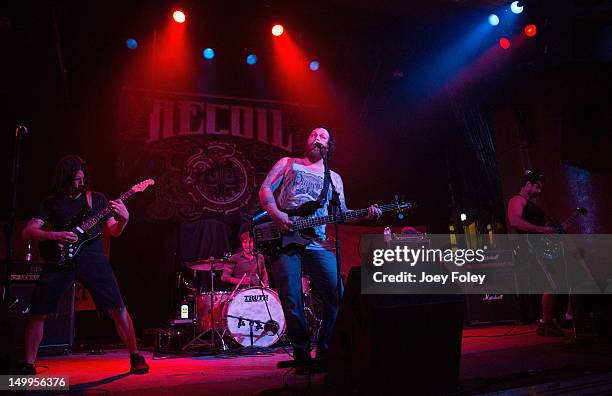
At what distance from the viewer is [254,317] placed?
6871mm

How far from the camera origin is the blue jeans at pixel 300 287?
400 cm

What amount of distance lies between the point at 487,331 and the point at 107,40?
795 centimetres

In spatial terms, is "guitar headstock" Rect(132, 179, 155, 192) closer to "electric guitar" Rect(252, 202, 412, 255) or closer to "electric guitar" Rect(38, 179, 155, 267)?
"electric guitar" Rect(38, 179, 155, 267)

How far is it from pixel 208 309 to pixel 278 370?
281 centimetres

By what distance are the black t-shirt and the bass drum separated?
2554mm

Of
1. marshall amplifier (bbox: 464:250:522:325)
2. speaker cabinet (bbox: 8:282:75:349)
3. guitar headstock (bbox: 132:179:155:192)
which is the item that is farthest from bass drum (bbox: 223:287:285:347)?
marshall amplifier (bbox: 464:250:522:325)

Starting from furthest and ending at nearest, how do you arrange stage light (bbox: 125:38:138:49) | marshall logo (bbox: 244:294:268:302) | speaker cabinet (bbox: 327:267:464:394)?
stage light (bbox: 125:38:138:49)
marshall logo (bbox: 244:294:268:302)
speaker cabinet (bbox: 327:267:464:394)

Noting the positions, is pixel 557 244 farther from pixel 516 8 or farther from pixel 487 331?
pixel 516 8

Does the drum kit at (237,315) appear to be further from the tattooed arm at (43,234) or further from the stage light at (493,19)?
the stage light at (493,19)

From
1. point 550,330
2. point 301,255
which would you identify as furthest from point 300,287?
point 550,330

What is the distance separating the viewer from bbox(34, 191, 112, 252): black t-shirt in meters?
4.61

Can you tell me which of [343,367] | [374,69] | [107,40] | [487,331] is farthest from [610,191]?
[107,40]

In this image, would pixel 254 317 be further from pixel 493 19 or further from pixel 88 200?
pixel 493 19

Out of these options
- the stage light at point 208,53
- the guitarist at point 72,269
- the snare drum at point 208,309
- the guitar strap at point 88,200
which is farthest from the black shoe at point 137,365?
the stage light at point 208,53
